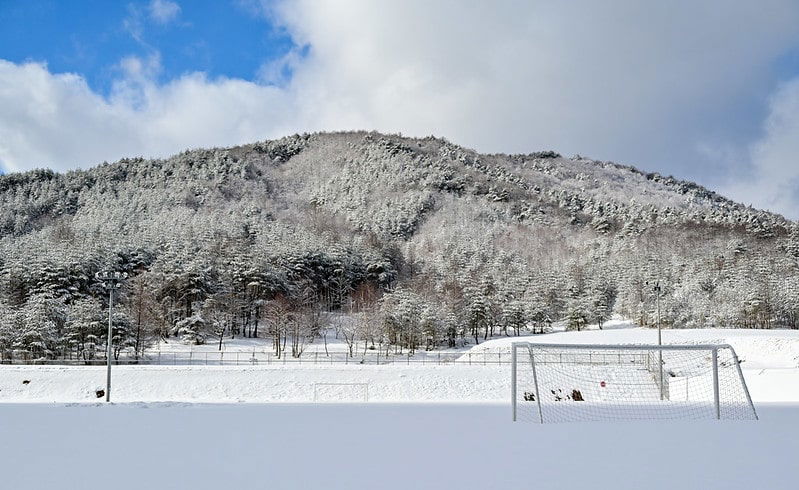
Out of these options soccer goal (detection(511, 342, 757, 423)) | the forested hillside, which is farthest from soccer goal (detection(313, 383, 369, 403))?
the forested hillside

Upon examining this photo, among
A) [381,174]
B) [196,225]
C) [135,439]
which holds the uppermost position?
[381,174]

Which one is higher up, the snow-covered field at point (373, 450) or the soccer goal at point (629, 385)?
the snow-covered field at point (373, 450)

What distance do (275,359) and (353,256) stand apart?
39.5 m

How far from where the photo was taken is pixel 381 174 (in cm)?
16725

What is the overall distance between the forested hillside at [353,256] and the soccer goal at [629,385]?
74.0 feet

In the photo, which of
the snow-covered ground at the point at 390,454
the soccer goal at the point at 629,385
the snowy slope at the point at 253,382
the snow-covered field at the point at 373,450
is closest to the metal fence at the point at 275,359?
the snowy slope at the point at 253,382

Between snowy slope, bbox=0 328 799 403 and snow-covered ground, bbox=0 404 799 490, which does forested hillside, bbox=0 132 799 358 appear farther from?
snow-covered ground, bbox=0 404 799 490

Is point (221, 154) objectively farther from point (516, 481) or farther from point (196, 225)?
point (516, 481)

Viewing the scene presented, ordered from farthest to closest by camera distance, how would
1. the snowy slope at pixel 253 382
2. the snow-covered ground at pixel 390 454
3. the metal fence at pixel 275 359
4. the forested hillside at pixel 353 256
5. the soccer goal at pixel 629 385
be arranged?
the forested hillside at pixel 353 256 → the metal fence at pixel 275 359 → the snowy slope at pixel 253 382 → the soccer goal at pixel 629 385 → the snow-covered ground at pixel 390 454

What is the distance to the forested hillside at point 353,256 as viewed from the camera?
5381 cm

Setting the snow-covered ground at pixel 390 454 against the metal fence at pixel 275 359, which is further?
the metal fence at pixel 275 359

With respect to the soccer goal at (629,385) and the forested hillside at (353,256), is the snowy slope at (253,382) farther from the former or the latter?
the forested hillside at (353,256)

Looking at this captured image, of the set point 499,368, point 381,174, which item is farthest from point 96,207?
point 499,368

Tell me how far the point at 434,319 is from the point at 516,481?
48216 mm
